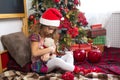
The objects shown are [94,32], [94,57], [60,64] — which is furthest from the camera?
[94,32]

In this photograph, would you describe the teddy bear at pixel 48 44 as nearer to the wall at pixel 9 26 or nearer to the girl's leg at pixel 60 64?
the girl's leg at pixel 60 64

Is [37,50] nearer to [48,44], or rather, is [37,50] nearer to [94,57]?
[48,44]

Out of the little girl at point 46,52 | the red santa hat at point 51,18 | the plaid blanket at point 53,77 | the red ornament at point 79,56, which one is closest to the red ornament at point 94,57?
the red ornament at point 79,56

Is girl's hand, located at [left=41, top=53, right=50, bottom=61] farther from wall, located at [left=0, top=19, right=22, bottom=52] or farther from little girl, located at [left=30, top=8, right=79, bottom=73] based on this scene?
wall, located at [left=0, top=19, right=22, bottom=52]

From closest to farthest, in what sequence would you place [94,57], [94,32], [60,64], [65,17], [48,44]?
[60,64]
[48,44]
[94,57]
[65,17]
[94,32]

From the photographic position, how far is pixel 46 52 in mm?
1729

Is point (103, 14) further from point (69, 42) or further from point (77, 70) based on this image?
point (77, 70)

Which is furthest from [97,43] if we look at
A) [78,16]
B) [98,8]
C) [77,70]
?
[77,70]

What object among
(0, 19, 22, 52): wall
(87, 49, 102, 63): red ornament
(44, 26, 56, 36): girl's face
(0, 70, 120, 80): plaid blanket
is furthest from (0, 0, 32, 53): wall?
(87, 49, 102, 63): red ornament

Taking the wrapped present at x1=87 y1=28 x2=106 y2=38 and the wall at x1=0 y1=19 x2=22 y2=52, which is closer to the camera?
the wall at x1=0 y1=19 x2=22 y2=52

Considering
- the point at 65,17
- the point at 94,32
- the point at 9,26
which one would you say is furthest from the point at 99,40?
the point at 9,26

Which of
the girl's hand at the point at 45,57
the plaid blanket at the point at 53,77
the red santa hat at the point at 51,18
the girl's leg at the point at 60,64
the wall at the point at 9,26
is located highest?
the red santa hat at the point at 51,18

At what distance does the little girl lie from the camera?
1707 mm

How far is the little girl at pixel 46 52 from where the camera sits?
1707 mm
